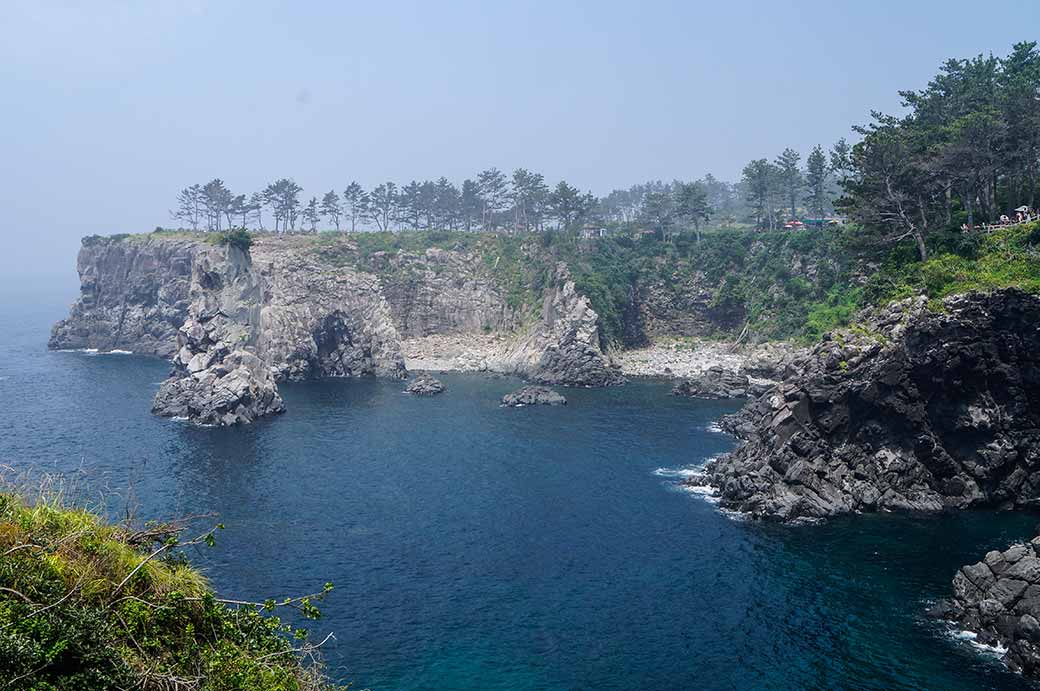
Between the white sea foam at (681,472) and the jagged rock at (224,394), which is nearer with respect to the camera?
the white sea foam at (681,472)

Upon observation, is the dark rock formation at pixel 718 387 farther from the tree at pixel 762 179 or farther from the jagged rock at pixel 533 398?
the tree at pixel 762 179

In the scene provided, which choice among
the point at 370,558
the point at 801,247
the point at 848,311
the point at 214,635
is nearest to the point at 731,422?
the point at 848,311

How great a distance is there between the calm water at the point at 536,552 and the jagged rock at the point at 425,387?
20924mm

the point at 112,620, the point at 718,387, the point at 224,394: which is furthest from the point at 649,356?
the point at 112,620

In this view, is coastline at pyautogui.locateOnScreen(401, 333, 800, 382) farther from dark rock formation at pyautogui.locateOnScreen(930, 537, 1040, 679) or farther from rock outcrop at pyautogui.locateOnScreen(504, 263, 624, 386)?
dark rock formation at pyautogui.locateOnScreen(930, 537, 1040, 679)

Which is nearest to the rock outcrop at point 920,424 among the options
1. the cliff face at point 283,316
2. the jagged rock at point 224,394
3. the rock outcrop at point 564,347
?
the rock outcrop at point 564,347

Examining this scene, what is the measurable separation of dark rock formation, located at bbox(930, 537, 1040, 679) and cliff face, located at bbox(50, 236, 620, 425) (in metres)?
85.6

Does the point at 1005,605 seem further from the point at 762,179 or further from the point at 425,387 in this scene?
the point at 762,179

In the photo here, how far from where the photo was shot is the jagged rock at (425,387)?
5128 inches

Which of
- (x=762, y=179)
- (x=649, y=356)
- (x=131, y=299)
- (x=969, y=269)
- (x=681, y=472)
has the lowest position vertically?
(x=681, y=472)

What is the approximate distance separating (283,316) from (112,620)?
126 meters

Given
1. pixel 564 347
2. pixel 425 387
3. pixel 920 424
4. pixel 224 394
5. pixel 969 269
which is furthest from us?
pixel 564 347

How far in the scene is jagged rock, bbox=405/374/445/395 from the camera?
130 meters

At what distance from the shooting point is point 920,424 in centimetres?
7306
